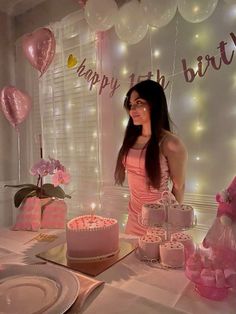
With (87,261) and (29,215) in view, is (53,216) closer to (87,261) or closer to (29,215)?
(29,215)

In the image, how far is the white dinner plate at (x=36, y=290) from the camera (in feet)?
2.07

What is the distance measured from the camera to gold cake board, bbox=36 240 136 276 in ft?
2.84

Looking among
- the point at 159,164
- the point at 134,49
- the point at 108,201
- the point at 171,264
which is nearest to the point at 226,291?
the point at 171,264

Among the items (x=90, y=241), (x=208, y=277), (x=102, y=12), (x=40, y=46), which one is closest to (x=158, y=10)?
(x=102, y=12)

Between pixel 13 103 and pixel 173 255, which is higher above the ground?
pixel 13 103

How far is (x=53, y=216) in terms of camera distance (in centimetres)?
132

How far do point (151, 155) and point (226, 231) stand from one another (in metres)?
0.79

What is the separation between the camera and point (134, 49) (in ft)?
7.02

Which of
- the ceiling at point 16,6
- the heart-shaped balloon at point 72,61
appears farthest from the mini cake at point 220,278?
the ceiling at point 16,6

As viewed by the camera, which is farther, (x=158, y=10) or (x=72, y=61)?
(x=72, y=61)

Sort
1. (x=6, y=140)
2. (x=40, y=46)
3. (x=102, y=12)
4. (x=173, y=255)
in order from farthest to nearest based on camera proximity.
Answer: (x=6, y=140) → (x=40, y=46) → (x=102, y=12) → (x=173, y=255)

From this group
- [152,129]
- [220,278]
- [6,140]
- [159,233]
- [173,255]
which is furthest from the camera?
[6,140]

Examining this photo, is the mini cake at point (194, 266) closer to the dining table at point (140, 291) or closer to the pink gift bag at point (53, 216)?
the dining table at point (140, 291)

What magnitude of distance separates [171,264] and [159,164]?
71 centimetres
